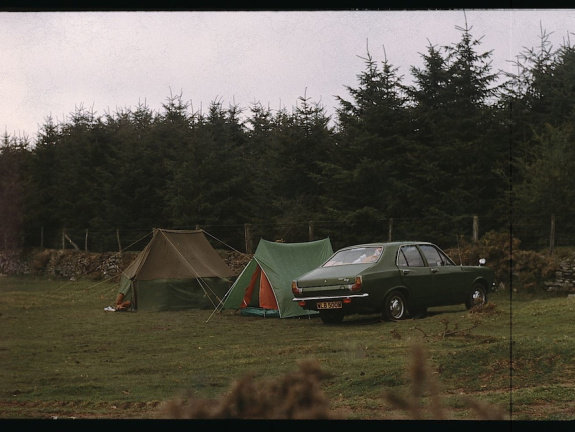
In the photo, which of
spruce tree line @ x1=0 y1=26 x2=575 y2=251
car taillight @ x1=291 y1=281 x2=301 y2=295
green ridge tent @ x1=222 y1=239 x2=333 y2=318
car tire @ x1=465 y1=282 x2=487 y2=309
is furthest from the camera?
car taillight @ x1=291 y1=281 x2=301 y2=295

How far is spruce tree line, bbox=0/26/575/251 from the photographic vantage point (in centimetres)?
644

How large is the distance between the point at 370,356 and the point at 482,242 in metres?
1.47

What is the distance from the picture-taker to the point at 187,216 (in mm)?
6820

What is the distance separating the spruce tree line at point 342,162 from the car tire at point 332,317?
639 mm

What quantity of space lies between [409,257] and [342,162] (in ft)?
3.72

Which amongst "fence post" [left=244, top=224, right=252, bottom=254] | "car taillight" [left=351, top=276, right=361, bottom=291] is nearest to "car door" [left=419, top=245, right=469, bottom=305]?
"car taillight" [left=351, top=276, right=361, bottom=291]

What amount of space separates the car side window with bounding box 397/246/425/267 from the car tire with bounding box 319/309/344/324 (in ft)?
2.36

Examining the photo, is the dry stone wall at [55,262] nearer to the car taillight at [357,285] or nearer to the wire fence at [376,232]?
the wire fence at [376,232]

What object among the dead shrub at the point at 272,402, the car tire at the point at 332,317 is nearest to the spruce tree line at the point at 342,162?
the car tire at the point at 332,317

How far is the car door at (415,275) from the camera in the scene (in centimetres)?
675

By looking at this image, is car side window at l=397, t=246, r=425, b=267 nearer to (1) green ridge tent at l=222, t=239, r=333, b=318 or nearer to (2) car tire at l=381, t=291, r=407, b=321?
(2) car tire at l=381, t=291, r=407, b=321

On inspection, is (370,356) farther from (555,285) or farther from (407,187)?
(555,285)

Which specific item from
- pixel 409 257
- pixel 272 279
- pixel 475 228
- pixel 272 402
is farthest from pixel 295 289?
pixel 272 402
